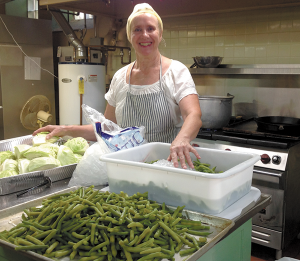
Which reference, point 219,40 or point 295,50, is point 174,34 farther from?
point 295,50

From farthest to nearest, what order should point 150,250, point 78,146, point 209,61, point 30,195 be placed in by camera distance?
point 209,61, point 78,146, point 30,195, point 150,250

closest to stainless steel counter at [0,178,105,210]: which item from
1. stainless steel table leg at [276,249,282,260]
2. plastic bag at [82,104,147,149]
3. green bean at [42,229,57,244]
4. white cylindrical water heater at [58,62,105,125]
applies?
plastic bag at [82,104,147,149]

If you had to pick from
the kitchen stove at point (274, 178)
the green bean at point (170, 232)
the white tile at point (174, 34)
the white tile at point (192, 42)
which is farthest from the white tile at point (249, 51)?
the green bean at point (170, 232)

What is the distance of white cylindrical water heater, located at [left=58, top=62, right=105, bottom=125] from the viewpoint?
3.92 meters

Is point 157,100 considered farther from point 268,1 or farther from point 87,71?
point 87,71

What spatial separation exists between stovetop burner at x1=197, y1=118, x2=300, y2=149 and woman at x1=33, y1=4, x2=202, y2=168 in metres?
0.71

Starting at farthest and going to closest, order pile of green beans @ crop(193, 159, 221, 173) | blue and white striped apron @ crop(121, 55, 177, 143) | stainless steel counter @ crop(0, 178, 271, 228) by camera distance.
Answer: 1. blue and white striped apron @ crop(121, 55, 177, 143)
2. pile of green beans @ crop(193, 159, 221, 173)
3. stainless steel counter @ crop(0, 178, 271, 228)

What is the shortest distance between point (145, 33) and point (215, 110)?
3.94ft

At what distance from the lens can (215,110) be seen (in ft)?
9.72

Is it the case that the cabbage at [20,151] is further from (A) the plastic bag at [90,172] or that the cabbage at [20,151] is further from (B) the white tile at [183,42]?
(B) the white tile at [183,42]

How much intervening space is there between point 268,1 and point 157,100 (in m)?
1.73

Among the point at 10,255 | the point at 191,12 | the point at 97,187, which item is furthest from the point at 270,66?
the point at 10,255

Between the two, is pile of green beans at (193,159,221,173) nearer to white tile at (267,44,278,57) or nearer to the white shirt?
the white shirt

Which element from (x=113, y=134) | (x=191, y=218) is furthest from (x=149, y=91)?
(x=191, y=218)
